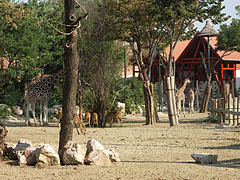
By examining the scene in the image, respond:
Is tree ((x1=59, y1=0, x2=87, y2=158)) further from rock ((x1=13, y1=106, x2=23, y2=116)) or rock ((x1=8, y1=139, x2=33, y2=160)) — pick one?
rock ((x1=13, y1=106, x2=23, y2=116))

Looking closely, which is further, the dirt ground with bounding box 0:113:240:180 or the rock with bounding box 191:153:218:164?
the rock with bounding box 191:153:218:164

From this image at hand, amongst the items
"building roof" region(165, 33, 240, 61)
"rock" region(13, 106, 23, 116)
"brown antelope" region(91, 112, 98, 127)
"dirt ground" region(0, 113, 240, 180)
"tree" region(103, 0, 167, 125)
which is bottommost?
"dirt ground" region(0, 113, 240, 180)

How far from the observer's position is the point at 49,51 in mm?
22422

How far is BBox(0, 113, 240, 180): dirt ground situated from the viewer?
6.98m

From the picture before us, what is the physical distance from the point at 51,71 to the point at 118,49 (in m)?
3.80

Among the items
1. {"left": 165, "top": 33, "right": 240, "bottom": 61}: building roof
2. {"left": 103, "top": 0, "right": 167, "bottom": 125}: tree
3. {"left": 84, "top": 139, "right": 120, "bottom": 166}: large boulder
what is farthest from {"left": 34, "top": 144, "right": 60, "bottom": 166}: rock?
{"left": 165, "top": 33, "right": 240, "bottom": 61}: building roof

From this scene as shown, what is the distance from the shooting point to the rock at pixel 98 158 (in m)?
7.96

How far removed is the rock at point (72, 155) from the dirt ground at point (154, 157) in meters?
0.18

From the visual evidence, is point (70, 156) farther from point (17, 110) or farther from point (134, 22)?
point (17, 110)

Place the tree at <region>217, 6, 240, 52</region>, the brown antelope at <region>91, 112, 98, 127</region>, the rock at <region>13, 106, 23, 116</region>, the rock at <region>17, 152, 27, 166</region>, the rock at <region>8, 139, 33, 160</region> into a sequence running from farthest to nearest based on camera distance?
the tree at <region>217, 6, 240, 52</region>
the rock at <region>13, 106, 23, 116</region>
the brown antelope at <region>91, 112, 98, 127</region>
the rock at <region>8, 139, 33, 160</region>
the rock at <region>17, 152, 27, 166</region>

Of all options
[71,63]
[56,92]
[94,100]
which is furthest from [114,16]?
[71,63]

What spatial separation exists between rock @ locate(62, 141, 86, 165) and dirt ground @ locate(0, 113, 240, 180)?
0.18 metres

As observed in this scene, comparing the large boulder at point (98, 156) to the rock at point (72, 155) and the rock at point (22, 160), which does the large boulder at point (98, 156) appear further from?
the rock at point (22, 160)

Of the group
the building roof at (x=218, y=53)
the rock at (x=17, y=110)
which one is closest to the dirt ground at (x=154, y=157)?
the rock at (x=17, y=110)
